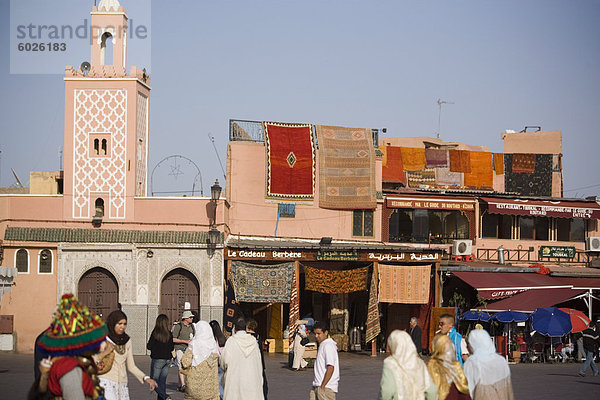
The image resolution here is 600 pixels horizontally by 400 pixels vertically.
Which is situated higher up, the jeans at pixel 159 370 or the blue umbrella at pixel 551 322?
the jeans at pixel 159 370

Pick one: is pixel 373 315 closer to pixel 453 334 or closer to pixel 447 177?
pixel 447 177

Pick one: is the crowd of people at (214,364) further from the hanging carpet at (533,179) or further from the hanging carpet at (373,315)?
the hanging carpet at (533,179)

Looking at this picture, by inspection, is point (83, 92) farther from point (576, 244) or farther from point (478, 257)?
point (576, 244)

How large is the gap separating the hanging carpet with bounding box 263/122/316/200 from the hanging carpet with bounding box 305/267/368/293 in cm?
423

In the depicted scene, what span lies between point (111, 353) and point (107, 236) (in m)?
17.0

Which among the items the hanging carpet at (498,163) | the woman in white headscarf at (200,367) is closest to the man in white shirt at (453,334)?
the woman in white headscarf at (200,367)

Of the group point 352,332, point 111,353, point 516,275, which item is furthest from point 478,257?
point 111,353

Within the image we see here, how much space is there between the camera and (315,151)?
2861 cm

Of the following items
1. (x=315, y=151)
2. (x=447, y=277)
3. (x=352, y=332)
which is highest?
(x=315, y=151)

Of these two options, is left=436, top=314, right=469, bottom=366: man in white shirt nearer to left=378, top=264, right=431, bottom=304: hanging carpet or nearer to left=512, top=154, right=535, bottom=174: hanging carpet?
left=378, top=264, right=431, bottom=304: hanging carpet

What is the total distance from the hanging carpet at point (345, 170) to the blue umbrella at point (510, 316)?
7259mm

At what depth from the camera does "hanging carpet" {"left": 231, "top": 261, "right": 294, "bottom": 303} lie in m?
24.1

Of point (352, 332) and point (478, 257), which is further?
point (478, 257)

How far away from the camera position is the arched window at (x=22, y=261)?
24656 millimetres
